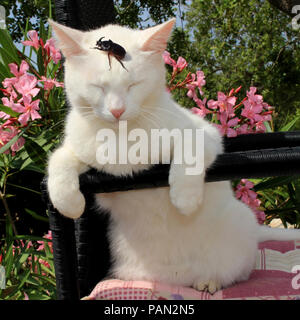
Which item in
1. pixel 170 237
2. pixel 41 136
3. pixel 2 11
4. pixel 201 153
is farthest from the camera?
pixel 2 11

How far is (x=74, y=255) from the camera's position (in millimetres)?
1066

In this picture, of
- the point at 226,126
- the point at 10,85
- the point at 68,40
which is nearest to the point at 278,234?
the point at 226,126

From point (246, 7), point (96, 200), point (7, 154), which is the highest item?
point (246, 7)

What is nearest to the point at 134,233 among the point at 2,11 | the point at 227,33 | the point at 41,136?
the point at 41,136

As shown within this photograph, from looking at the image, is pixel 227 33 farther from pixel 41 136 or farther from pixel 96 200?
pixel 96 200

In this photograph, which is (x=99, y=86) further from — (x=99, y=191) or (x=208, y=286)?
(x=208, y=286)

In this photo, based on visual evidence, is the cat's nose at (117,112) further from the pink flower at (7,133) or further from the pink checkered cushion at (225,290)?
the pink flower at (7,133)

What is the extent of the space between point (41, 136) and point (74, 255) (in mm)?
793

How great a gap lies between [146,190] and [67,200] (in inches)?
9.0

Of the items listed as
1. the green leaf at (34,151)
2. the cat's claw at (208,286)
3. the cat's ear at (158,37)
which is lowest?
the cat's claw at (208,286)

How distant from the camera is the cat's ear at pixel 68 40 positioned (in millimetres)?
1040

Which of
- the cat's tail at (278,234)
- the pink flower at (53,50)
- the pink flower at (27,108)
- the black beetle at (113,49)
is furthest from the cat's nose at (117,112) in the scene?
the pink flower at (53,50)

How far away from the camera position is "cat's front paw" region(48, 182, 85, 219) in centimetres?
99

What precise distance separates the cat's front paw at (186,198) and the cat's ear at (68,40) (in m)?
0.45
